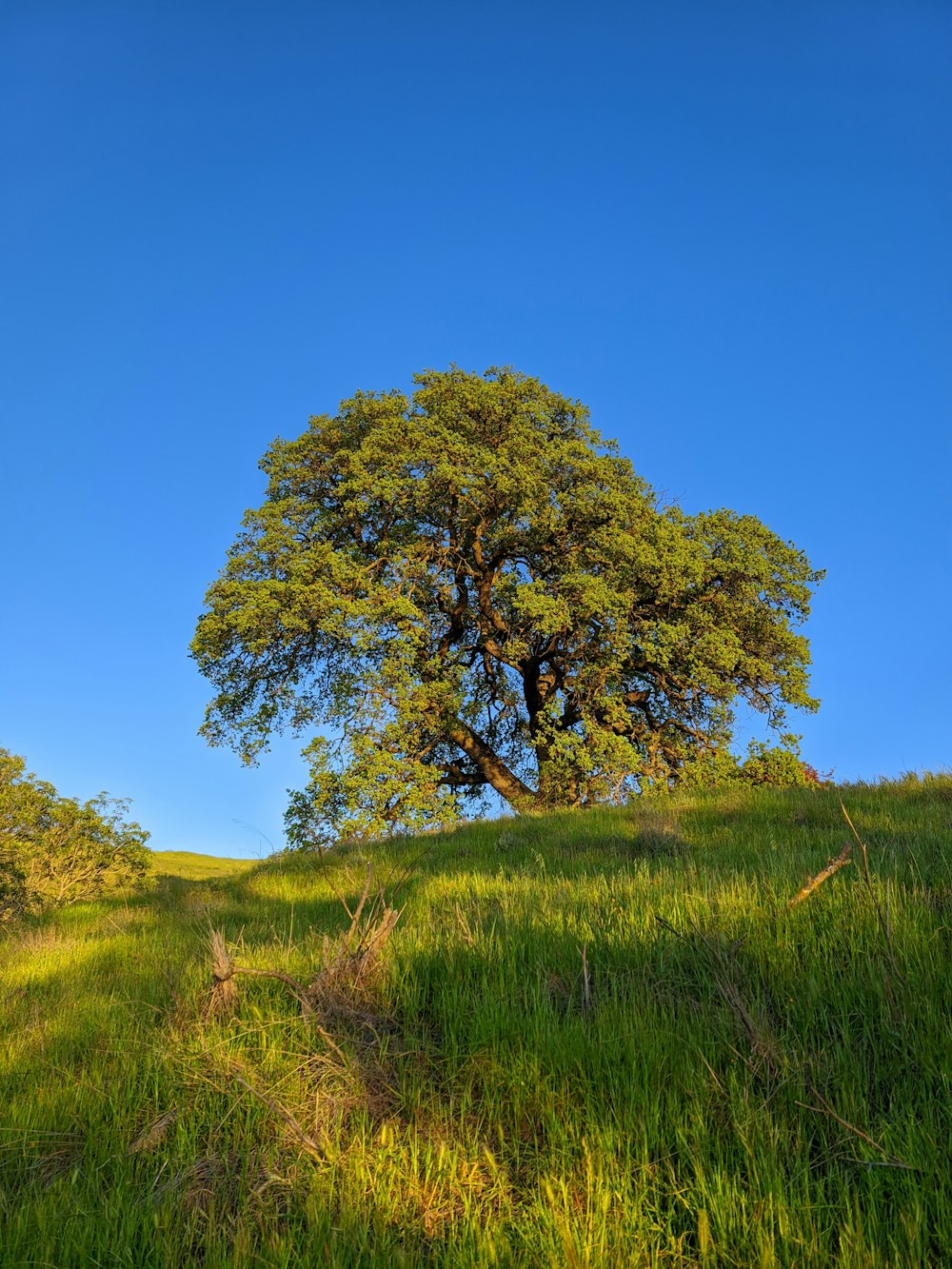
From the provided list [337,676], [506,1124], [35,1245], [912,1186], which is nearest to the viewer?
[912,1186]

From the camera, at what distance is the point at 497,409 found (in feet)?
65.2

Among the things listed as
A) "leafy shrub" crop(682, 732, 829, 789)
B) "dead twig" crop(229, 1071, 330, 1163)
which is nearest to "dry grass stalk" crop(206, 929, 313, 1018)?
"dead twig" crop(229, 1071, 330, 1163)

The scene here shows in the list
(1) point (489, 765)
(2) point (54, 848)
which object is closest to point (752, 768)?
(1) point (489, 765)

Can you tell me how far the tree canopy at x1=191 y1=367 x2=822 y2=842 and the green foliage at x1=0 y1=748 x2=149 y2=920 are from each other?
3487 mm

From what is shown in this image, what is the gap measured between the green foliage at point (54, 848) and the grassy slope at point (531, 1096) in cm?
729

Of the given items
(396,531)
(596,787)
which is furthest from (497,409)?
(596,787)

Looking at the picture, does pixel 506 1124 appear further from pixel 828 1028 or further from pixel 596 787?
pixel 596 787

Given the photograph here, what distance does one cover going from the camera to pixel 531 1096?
119 inches

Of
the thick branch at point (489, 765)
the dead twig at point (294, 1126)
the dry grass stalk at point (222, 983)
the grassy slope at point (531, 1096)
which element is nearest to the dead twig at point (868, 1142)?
the grassy slope at point (531, 1096)

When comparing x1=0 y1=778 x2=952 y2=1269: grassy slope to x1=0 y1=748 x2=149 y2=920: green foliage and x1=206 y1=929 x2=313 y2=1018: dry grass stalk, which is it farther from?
x1=0 y1=748 x2=149 y2=920: green foliage

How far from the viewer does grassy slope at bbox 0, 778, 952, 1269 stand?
7.88ft

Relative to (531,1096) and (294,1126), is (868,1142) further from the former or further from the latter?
(294,1126)

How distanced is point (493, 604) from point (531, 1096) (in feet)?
56.4

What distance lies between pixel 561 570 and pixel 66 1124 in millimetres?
16752
